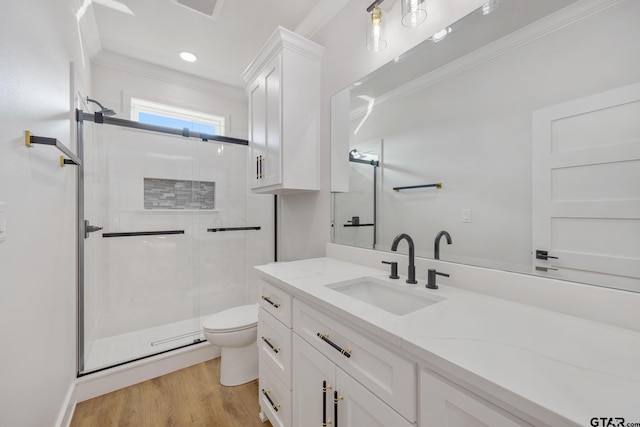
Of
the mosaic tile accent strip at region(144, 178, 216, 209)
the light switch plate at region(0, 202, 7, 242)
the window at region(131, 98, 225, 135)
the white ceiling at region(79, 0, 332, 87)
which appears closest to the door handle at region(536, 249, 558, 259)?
the light switch plate at region(0, 202, 7, 242)

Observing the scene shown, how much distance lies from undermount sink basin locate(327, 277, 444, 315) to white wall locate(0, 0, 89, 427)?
1.12 meters

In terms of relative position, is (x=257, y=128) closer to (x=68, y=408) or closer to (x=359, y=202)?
(x=359, y=202)

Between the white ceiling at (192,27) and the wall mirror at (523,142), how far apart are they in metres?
1.07

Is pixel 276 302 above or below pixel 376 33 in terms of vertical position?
below

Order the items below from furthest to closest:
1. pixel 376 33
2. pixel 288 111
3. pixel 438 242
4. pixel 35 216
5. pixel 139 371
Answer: pixel 139 371
pixel 288 111
pixel 376 33
pixel 438 242
pixel 35 216

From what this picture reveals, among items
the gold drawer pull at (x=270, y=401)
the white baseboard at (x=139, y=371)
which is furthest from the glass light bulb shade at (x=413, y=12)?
the white baseboard at (x=139, y=371)

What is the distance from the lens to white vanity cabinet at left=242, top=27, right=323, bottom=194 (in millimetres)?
1760

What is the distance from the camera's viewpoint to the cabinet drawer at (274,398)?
4.02 feet

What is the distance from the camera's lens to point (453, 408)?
581 millimetres

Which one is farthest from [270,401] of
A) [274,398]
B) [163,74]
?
[163,74]

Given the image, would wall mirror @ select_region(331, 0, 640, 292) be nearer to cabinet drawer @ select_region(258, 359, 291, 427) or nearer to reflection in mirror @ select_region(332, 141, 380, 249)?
reflection in mirror @ select_region(332, 141, 380, 249)

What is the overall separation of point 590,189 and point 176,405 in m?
2.33

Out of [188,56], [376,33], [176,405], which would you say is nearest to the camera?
[376,33]

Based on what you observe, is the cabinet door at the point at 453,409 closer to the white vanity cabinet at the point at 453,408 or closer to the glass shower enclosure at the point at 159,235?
the white vanity cabinet at the point at 453,408
